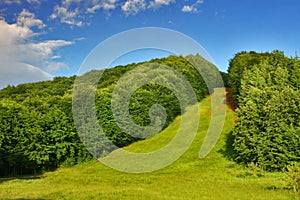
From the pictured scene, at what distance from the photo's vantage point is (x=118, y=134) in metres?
77.8

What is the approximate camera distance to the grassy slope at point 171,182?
89.4 ft

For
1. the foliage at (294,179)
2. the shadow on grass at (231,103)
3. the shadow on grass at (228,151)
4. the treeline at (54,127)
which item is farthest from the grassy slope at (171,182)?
the treeline at (54,127)

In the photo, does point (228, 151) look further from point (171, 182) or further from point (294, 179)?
point (294, 179)

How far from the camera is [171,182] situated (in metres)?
36.5

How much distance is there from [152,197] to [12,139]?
4623 cm

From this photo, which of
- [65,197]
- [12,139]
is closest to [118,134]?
[12,139]

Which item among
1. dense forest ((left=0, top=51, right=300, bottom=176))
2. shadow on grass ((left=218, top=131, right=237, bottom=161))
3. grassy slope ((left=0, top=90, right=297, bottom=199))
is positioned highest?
dense forest ((left=0, top=51, right=300, bottom=176))

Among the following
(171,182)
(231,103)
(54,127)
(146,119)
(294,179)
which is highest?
(231,103)

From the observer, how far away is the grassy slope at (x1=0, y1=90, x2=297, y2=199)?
27234 mm

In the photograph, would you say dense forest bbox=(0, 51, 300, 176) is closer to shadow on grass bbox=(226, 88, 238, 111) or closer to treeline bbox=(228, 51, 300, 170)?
treeline bbox=(228, 51, 300, 170)

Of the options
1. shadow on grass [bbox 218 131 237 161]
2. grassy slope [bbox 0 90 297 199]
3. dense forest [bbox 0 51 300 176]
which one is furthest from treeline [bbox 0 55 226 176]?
shadow on grass [bbox 218 131 237 161]

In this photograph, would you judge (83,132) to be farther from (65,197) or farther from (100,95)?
(65,197)

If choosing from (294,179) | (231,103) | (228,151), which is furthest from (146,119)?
(294,179)

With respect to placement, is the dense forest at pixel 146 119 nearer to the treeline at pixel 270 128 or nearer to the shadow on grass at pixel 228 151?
the treeline at pixel 270 128
